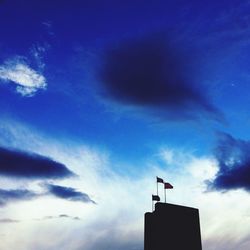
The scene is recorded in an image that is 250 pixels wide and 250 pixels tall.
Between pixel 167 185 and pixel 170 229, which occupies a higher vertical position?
pixel 167 185

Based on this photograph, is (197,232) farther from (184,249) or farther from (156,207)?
(156,207)

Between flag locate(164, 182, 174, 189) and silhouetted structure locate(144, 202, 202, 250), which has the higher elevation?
flag locate(164, 182, 174, 189)

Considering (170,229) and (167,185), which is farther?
(167,185)

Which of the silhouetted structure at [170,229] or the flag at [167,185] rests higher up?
the flag at [167,185]

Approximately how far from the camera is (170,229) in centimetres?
3191

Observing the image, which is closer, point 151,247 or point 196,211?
point 151,247

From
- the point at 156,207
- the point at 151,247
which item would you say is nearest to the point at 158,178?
the point at 156,207

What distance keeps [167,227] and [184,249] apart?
9.23 feet

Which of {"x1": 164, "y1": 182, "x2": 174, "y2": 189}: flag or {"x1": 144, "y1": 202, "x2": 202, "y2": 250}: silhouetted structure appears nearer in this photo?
{"x1": 144, "y1": 202, "x2": 202, "y2": 250}: silhouetted structure

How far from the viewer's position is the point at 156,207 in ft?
106

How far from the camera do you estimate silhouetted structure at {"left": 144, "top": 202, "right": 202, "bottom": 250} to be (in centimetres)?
3170

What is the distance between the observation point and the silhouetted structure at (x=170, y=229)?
104 ft

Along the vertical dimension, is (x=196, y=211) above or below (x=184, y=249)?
above

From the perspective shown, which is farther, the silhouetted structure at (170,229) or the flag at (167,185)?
the flag at (167,185)
